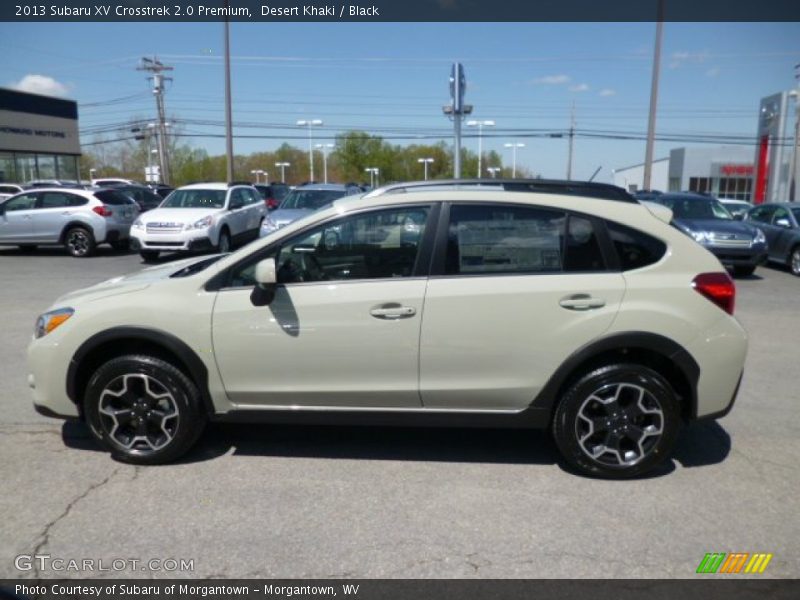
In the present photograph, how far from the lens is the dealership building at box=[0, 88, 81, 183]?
4212 cm

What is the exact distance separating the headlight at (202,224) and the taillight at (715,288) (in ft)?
40.0

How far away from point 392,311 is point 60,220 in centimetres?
1457

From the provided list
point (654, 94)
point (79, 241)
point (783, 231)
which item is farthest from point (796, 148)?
point (79, 241)

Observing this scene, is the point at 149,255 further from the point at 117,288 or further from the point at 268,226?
the point at 117,288

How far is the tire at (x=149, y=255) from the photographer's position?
14.5 meters

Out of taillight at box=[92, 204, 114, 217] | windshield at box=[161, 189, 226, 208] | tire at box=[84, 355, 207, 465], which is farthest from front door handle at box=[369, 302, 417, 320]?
taillight at box=[92, 204, 114, 217]

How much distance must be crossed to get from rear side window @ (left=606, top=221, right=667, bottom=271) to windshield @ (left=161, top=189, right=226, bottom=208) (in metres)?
13.1

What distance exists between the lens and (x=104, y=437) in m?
4.09

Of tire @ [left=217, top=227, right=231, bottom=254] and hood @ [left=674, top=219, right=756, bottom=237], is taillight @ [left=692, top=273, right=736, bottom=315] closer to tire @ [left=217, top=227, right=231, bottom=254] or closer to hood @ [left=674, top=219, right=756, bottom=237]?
hood @ [left=674, top=219, right=756, bottom=237]

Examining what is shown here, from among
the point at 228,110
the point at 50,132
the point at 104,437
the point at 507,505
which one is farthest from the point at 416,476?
the point at 50,132

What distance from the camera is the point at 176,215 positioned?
47.1 feet

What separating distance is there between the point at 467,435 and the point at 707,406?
1613mm
